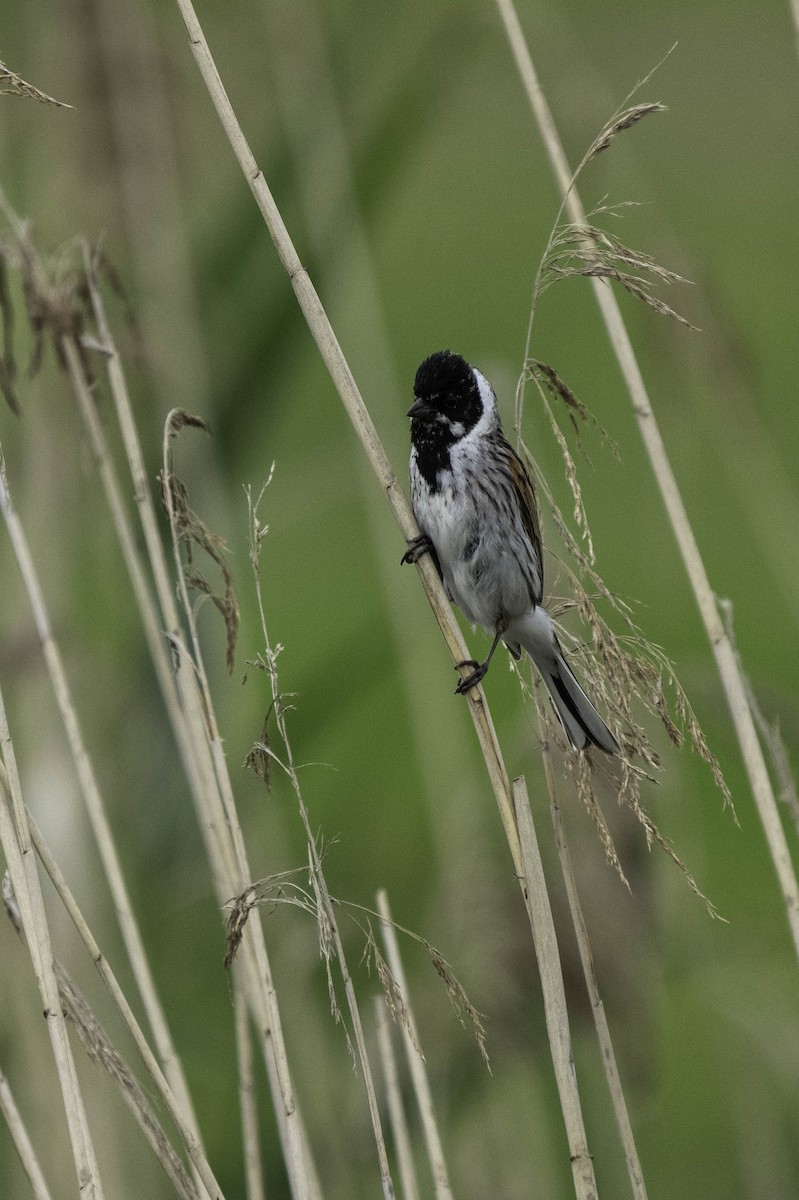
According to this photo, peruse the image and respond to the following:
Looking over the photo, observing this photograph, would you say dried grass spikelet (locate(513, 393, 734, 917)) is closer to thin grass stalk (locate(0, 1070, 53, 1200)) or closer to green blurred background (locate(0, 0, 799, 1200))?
green blurred background (locate(0, 0, 799, 1200))

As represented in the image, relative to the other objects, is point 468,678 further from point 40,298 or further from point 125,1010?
point 40,298

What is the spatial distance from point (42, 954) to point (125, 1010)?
0.38ft

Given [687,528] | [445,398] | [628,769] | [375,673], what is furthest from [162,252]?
[628,769]

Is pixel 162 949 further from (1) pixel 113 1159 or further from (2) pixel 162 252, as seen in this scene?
(2) pixel 162 252

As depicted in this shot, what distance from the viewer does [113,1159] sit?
2.35m

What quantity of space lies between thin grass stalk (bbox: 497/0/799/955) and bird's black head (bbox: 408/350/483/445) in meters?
0.42

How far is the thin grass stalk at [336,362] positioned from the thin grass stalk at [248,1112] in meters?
0.59

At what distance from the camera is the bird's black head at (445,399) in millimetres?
2432

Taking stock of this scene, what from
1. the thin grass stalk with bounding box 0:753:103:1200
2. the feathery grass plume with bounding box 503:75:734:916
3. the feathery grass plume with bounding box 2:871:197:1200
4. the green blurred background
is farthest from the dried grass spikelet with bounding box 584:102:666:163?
the feathery grass plume with bounding box 2:871:197:1200

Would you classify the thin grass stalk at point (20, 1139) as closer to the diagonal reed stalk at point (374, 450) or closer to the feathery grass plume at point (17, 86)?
the diagonal reed stalk at point (374, 450)

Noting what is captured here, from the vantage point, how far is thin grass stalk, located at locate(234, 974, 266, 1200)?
6.30ft

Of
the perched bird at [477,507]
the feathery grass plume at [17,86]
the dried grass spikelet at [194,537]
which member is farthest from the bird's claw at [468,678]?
the feathery grass plume at [17,86]

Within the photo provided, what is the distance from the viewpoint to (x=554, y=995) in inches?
64.2

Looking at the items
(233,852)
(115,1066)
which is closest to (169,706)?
(233,852)
